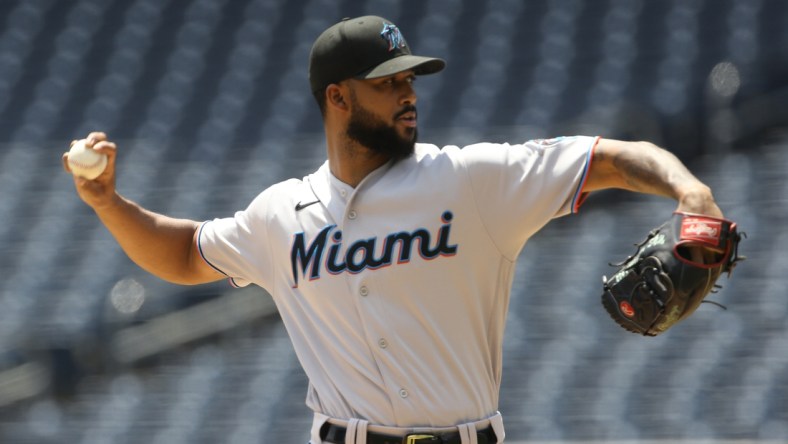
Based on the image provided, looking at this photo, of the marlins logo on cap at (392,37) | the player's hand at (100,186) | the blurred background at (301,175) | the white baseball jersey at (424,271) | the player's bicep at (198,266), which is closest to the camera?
the white baseball jersey at (424,271)

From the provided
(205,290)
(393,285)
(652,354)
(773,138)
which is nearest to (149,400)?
(205,290)

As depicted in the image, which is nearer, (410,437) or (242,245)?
(410,437)

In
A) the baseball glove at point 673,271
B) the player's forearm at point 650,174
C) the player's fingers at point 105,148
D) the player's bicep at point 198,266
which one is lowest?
the baseball glove at point 673,271

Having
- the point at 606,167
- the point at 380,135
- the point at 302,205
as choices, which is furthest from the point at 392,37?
the point at 606,167

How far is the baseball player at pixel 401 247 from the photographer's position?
237 centimetres

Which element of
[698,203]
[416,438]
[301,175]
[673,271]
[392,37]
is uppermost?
[392,37]

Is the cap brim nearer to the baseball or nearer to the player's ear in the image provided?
the player's ear

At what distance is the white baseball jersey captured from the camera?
93.0 inches

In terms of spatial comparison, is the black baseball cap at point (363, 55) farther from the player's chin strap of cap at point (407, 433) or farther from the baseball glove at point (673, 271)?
the player's chin strap of cap at point (407, 433)

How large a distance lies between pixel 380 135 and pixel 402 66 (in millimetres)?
149

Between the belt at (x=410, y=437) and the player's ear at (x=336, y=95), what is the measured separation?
0.66 m

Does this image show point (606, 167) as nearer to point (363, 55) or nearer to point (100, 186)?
point (363, 55)

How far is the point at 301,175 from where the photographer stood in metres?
4.67

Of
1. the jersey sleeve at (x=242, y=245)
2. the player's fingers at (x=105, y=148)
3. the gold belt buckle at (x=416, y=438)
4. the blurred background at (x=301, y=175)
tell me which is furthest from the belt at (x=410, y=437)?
the blurred background at (x=301, y=175)
